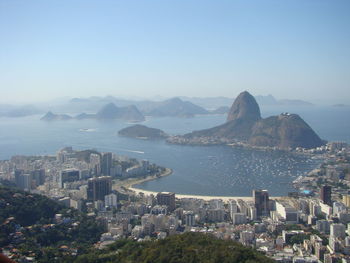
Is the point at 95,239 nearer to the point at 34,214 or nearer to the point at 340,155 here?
the point at 34,214

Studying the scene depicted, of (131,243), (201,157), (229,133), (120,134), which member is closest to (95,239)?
(131,243)

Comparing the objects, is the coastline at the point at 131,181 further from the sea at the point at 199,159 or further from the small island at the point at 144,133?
the small island at the point at 144,133

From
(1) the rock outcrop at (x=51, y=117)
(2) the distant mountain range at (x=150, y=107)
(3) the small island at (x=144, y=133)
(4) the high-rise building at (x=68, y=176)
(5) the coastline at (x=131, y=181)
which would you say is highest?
(2) the distant mountain range at (x=150, y=107)

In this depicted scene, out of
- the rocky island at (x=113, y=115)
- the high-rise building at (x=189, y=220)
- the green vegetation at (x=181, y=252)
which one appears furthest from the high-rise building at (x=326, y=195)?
the rocky island at (x=113, y=115)

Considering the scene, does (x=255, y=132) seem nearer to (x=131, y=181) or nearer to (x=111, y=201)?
(x=131, y=181)

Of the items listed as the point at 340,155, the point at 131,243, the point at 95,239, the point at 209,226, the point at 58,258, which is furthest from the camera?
the point at 340,155

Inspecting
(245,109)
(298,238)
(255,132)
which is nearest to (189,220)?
(298,238)

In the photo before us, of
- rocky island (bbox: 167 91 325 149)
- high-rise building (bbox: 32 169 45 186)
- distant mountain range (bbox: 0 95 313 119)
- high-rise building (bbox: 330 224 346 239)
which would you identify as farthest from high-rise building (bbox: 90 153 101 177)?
distant mountain range (bbox: 0 95 313 119)
